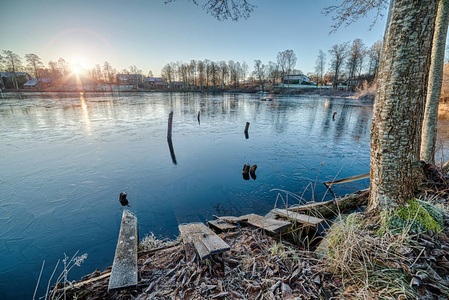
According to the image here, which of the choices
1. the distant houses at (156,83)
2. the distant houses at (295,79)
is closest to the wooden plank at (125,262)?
the distant houses at (295,79)

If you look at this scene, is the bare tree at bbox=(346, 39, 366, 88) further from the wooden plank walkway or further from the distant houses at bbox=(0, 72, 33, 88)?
the distant houses at bbox=(0, 72, 33, 88)

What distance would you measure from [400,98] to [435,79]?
3472 millimetres

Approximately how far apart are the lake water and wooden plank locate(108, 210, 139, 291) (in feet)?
5.18

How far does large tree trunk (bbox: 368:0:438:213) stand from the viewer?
7.48 feet

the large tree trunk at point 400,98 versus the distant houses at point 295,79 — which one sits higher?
the distant houses at point 295,79

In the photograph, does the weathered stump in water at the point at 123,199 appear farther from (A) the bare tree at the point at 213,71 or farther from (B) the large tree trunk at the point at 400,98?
(A) the bare tree at the point at 213,71

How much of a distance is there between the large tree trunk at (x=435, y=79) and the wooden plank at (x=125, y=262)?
6617 millimetres

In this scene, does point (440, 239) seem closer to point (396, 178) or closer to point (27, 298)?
point (396, 178)

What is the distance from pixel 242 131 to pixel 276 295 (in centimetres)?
1394

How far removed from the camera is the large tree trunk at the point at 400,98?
2.28 m

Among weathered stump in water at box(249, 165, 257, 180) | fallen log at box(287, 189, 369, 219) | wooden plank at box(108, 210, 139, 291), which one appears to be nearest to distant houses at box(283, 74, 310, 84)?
weathered stump in water at box(249, 165, 257, 180)

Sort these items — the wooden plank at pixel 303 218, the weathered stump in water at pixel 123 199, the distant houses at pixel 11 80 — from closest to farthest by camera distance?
the wooden plank at pixel 303 218 < the weathered stump in water at pixel 123 199 < the distant houses at pixel 11 80

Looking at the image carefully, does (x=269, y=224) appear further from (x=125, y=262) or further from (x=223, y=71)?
(x=223, y=71)

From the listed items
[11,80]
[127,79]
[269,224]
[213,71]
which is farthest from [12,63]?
[269,224]
